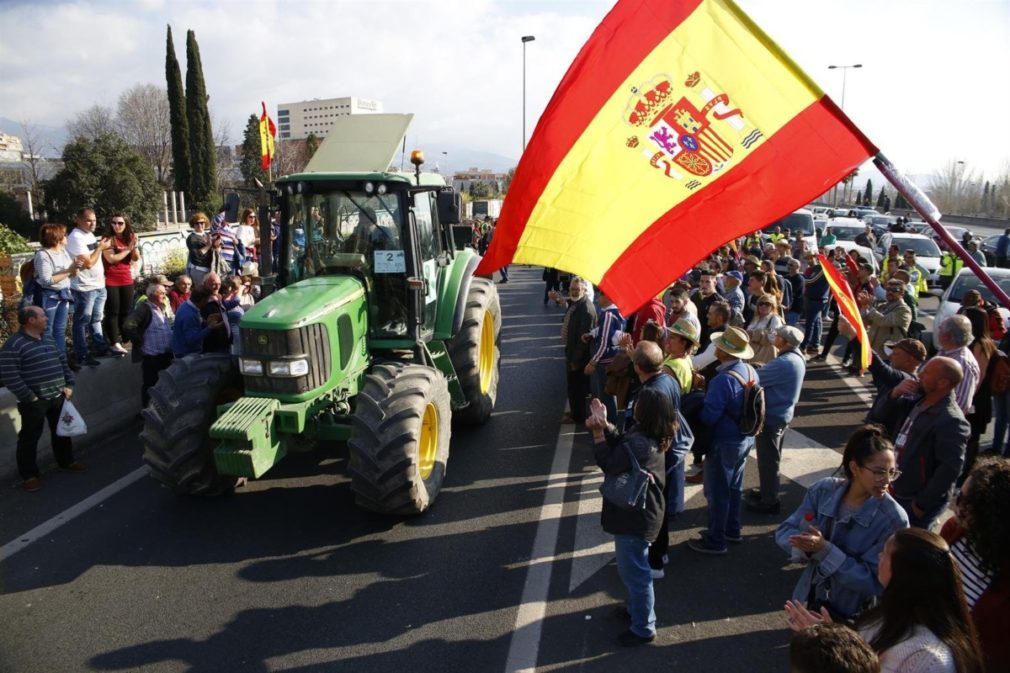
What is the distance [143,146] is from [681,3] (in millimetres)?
47336

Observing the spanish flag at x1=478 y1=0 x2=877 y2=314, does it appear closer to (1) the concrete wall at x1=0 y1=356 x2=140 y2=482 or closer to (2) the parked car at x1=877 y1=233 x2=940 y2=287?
(1) the concrete wall at x1=0 y1=356 x2=140 y2=482

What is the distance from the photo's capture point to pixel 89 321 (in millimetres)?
8039

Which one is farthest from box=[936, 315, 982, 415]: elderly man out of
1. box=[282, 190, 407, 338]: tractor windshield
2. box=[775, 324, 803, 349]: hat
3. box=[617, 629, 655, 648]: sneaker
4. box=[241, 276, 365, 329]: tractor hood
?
box=[241, 276, 365, 329]: tractor hood

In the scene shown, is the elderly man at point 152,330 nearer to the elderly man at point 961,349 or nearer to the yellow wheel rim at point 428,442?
the yellow wheel rim at point 428,442

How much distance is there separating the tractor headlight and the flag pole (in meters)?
4.07

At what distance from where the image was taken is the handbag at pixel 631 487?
3.77 m

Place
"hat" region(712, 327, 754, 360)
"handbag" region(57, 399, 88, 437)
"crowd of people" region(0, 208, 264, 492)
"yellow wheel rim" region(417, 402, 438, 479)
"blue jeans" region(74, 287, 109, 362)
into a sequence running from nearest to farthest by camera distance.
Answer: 1. "hat" region(712, 327, 754, 360)
2. "yellow wheel rim" region(417, 402, 438, 479)
3. "crowd of people" region(0, 208, 264, 492)
4. "handbag" region(57, 399, 88, 437)
5. "blue jeans" region(74, 287, 109, 362)

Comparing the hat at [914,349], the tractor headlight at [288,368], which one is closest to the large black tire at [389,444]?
the tractor headlight at [288,368]

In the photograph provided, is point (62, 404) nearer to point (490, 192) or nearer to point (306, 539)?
point (306, 539)

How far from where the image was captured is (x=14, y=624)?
13.7 ft

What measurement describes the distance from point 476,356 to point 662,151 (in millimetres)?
4134

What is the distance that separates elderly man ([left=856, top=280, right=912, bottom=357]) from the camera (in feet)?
26.4

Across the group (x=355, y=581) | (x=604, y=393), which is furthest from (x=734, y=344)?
(x=355, y=581)

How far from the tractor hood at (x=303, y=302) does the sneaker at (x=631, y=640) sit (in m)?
3.16
